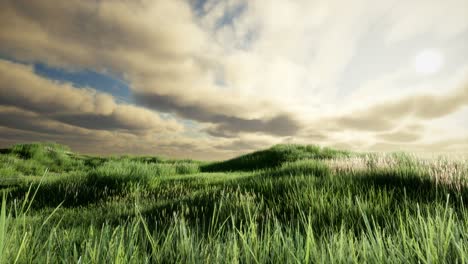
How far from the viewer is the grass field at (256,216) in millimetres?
1362

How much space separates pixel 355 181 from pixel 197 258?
3268 mm

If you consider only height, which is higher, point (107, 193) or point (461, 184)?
point (461, 184)

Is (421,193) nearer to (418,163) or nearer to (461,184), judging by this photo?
(461,184)

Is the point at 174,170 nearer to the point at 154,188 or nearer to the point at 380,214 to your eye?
the point at 154,188

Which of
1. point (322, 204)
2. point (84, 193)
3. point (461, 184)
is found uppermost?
point (461, 184)

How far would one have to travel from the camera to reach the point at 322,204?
9.52 feet

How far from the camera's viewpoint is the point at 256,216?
8.34ft

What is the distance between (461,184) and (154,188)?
5.55 metres

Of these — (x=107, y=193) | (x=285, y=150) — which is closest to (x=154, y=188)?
(x=107, y=193)

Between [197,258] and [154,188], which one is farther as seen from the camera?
[154,188]

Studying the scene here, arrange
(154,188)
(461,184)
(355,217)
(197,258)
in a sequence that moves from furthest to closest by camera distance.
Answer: (154,188) → (461,184) → (355,217) → (197,258)

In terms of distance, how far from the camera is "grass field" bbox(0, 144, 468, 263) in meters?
1.36

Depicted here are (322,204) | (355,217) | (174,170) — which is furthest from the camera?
(174,170)

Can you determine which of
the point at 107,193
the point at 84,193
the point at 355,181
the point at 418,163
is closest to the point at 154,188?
the point at 107,193
